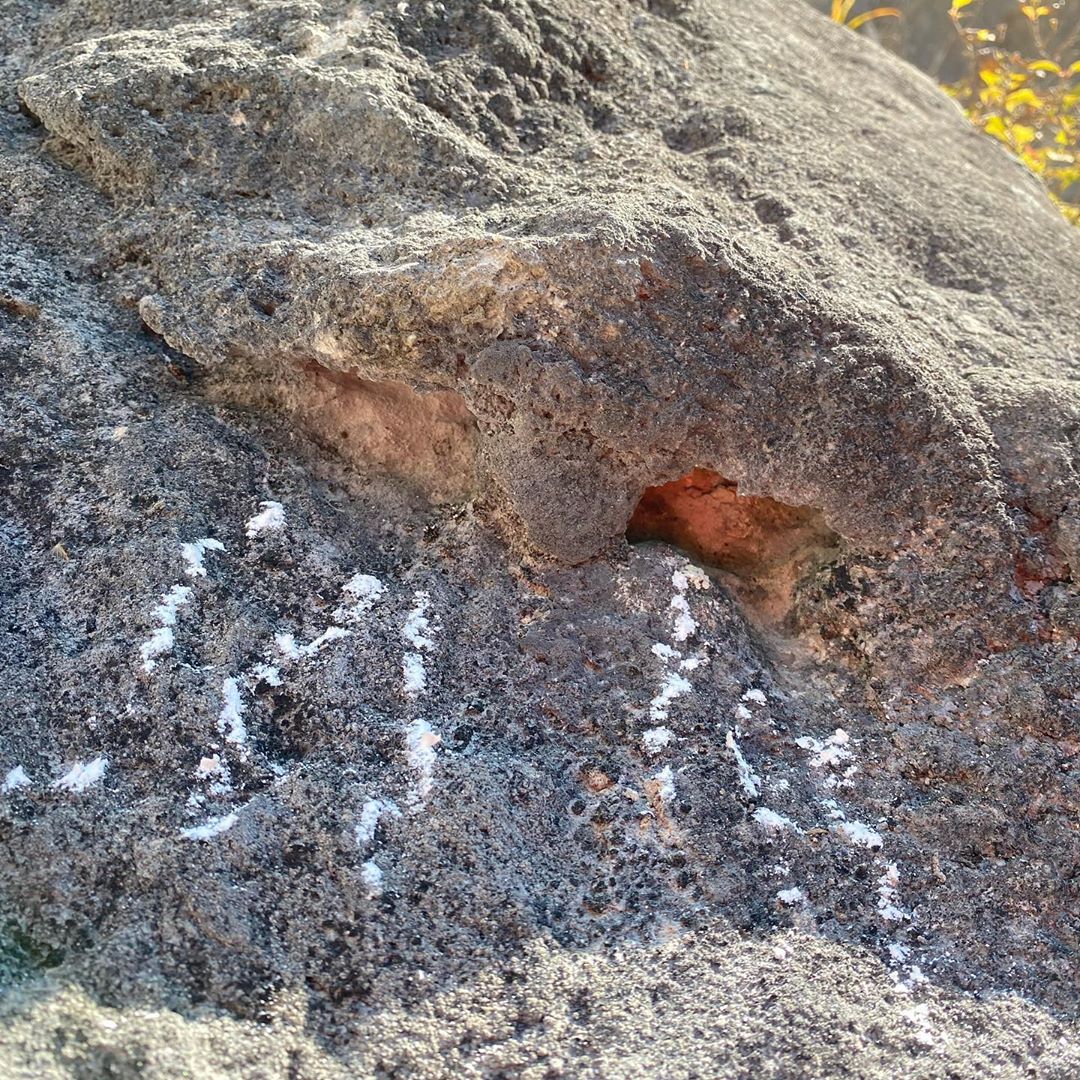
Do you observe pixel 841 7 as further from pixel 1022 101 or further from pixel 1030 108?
pixel 1030 108

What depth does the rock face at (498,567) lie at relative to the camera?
98 centimetres

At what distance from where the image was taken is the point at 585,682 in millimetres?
1159

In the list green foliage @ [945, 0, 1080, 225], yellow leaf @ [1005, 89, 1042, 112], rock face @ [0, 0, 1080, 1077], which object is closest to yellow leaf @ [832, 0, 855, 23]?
green foliage @ [945, 0, 1080, 225]

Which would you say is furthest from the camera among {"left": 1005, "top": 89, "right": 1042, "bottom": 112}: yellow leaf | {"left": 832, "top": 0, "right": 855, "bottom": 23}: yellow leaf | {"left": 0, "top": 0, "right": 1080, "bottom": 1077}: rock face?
{"left": 832, "top": 0, "right": 855, "bottom": 23}: yellow leaf

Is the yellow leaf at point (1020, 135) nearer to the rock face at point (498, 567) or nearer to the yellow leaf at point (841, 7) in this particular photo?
the yellow leaf at point (841, 7)

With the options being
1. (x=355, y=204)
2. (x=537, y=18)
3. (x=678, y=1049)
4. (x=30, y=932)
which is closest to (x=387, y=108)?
(x=355, y=204)

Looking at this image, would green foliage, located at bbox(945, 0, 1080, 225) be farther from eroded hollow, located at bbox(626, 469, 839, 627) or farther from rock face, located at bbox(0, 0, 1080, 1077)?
eroded hollow, located at bbox(626, 469, 839, 627)

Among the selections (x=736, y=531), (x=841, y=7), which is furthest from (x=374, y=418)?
(x=841, y=7)

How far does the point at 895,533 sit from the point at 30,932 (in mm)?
930

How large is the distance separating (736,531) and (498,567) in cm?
30

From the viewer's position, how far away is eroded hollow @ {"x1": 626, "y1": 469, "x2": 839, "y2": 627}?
1.31 m

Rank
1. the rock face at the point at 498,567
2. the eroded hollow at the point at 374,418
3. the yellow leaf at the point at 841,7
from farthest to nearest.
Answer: the yellow leaf at the point at 841,7, the eroded hollow at the point at 374,418, the rock face at the point at 498,567

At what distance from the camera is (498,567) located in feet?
4.02

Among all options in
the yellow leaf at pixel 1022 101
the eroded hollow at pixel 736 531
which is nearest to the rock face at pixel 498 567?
the eroded hollow at pixel 736 531
